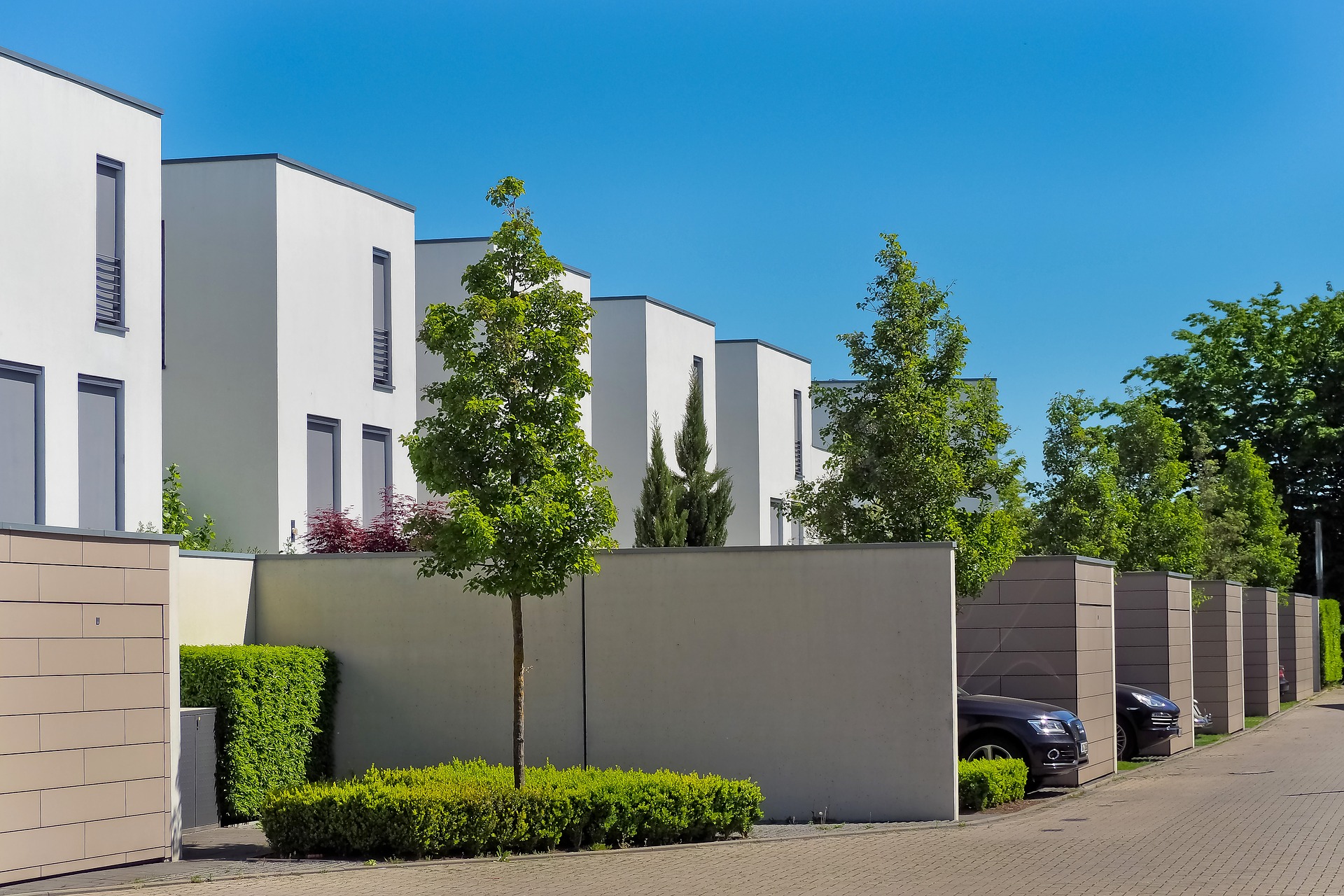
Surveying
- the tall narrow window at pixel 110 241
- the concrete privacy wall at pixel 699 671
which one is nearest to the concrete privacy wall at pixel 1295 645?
the concrete privacy wall at pixel 699 671

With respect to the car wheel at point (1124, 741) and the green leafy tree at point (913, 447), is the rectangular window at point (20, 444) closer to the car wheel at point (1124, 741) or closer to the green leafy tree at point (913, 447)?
the green leafy tree at point (913, 447)

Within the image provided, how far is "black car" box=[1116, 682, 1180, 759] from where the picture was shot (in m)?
22.1

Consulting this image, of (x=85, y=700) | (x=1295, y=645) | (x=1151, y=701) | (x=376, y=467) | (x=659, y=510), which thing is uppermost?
(x=376, y=467)

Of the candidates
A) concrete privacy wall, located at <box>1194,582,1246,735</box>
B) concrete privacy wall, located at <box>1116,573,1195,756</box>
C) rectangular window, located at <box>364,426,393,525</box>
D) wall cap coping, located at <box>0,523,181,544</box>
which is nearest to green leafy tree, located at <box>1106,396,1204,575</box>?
concrete privacy wall, located at <box>1194,582,1246,735</box>

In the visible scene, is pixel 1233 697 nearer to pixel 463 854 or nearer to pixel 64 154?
pixel 463 854

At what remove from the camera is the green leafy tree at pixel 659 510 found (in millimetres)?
33000

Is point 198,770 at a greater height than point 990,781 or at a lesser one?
greater

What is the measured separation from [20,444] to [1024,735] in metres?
12.7

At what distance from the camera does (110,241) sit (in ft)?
65.9

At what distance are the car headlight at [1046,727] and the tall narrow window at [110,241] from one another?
12.9 metres

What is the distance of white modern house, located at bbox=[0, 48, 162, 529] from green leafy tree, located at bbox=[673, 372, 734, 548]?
51.0 feet

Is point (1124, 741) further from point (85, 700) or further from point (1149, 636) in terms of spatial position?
point (85, 700)

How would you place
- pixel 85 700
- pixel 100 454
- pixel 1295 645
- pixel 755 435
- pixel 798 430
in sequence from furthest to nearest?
pixel 798 430 < pixel 755 435 < pixel 1295 645 < pixel 100 454 < pixel 85 700

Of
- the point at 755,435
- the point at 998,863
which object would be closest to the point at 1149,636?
the point at 998,863
